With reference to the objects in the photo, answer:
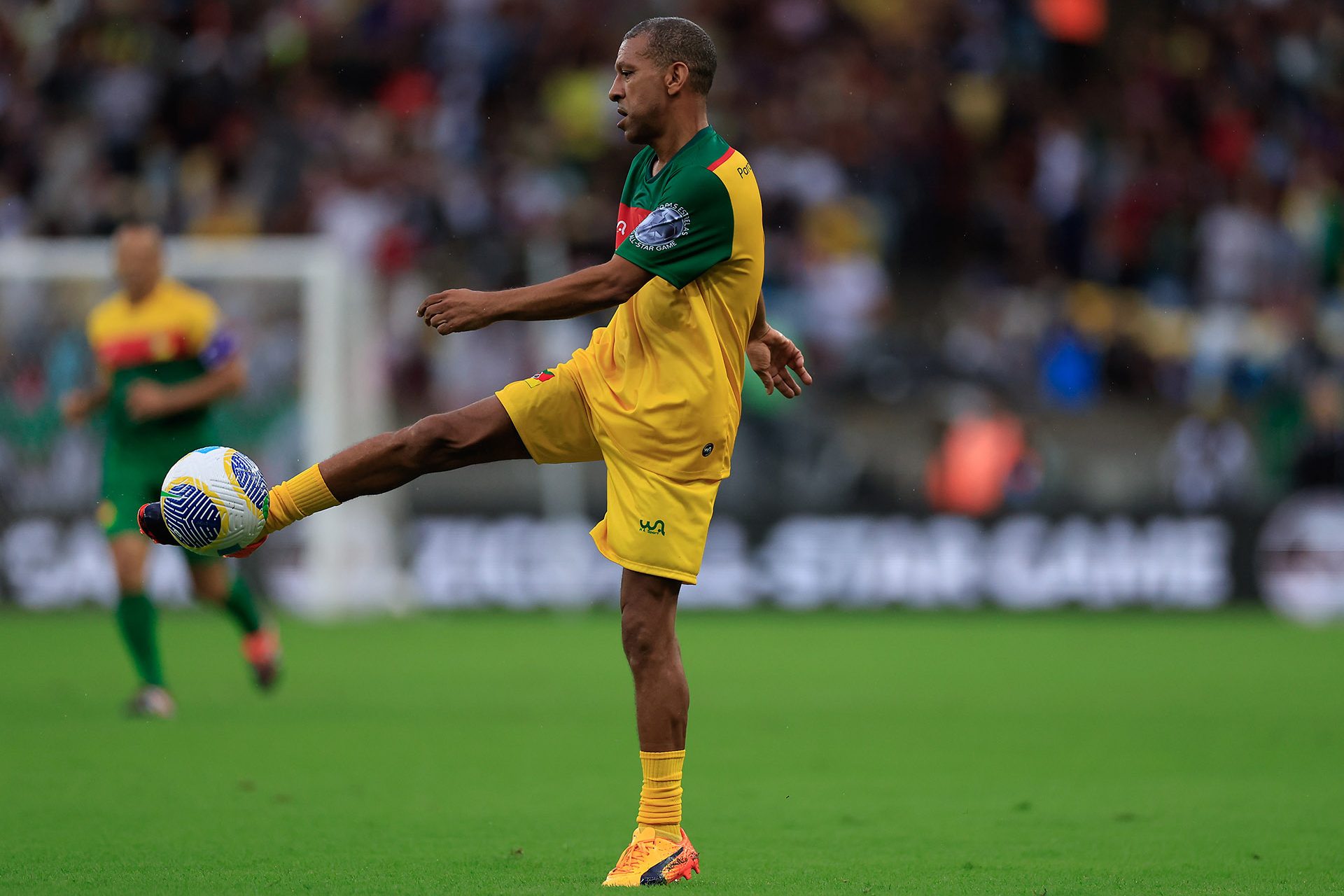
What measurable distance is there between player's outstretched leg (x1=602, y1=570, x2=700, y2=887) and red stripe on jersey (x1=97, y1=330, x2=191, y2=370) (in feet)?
17.0

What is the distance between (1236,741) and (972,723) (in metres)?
1.35

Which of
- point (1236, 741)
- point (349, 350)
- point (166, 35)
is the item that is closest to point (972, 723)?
point (1236, 741)

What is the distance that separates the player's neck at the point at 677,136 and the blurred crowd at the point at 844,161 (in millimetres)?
12864

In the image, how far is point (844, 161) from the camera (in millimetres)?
20016

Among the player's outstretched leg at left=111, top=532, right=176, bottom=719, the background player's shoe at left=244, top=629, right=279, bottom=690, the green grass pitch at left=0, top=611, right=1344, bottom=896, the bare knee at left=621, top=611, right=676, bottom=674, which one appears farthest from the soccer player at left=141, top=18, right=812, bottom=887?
the background player's shoe at left=244, top=629, right=279, bottom=690

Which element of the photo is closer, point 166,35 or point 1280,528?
point 1280,528

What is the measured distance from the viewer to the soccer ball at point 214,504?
552cm

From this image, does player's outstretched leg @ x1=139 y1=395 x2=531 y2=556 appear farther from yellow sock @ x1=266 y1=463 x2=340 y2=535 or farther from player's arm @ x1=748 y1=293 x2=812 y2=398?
player's arm @ x1=748 y1=293 x2=812 y2=398

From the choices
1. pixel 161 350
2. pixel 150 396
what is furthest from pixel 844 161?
pixel 150 396

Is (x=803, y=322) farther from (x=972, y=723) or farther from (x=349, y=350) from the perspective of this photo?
(x=972, y=723)

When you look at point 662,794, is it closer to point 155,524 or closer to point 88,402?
point 155,524

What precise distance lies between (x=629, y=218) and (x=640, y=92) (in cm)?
39

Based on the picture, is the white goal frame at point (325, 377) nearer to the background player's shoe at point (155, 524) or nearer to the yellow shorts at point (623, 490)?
the background player's shoe at point (155, 524)

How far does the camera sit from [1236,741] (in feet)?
29.3
